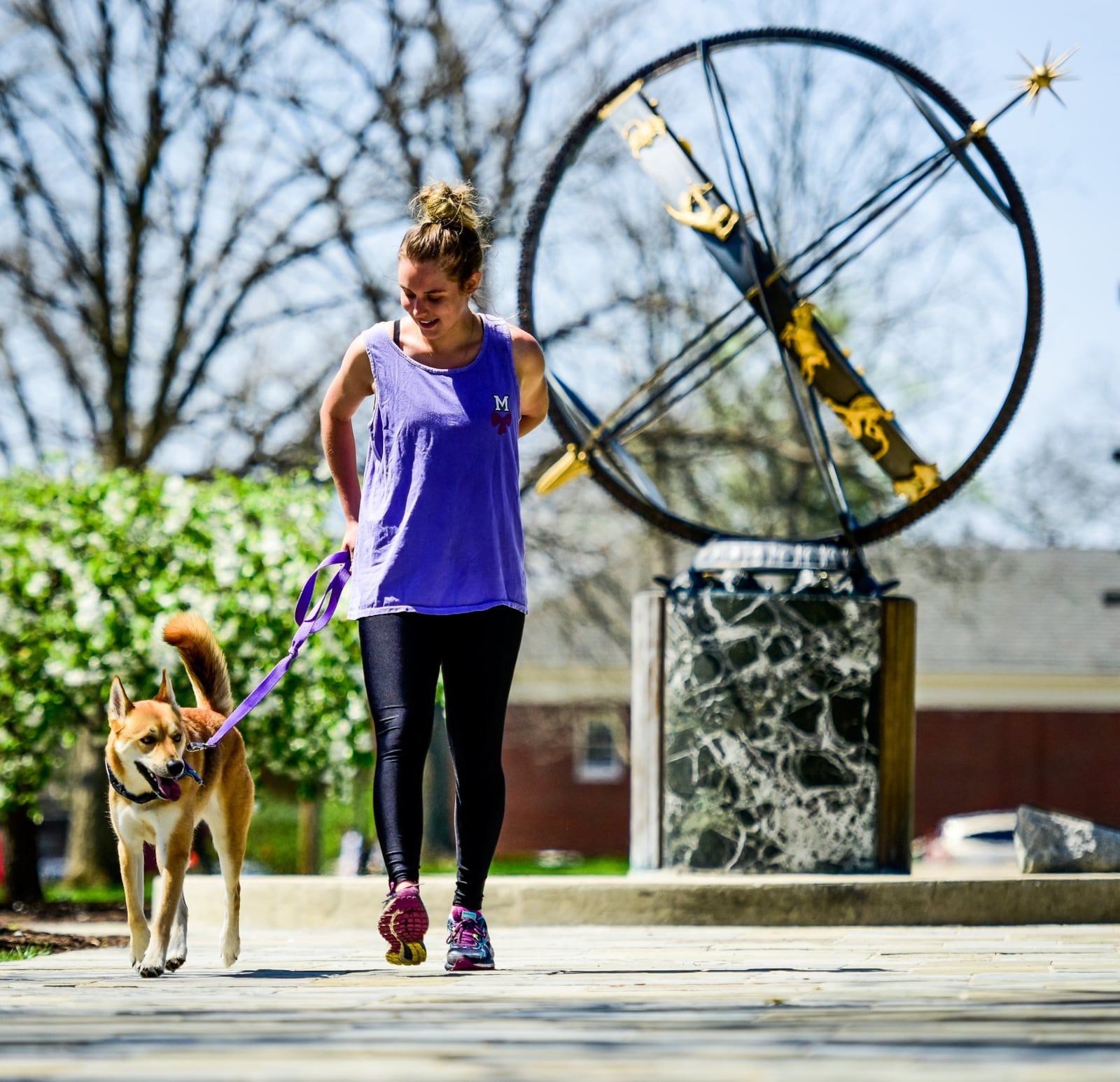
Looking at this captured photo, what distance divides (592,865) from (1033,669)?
42.1ft

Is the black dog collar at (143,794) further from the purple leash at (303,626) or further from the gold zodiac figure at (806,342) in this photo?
the gold zodiac figure at (806,342)

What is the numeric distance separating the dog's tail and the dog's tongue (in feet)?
1.72

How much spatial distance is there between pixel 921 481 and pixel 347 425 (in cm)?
364

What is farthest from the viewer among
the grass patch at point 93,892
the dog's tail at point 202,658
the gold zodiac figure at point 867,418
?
the grass patch at point 93,892

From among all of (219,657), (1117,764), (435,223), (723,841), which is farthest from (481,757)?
(1117,764)

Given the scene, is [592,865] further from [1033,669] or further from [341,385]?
[341,385]

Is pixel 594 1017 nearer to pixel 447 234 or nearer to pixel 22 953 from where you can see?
pixel 447 234

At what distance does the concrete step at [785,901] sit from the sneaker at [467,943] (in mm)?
2177

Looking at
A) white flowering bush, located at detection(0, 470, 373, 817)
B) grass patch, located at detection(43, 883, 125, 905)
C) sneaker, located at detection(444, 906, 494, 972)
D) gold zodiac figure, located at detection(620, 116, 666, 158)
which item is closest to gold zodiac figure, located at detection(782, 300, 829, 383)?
gold zodiac figure, located at detection(620, 116, 666, 158)

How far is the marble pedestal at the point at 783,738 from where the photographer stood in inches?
295

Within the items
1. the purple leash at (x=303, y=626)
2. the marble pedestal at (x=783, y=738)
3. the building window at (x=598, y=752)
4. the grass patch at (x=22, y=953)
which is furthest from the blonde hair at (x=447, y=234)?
the building window at (x=598, y=752)

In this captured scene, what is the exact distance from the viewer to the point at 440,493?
479 cm

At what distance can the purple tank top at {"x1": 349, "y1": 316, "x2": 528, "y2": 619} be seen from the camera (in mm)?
4758

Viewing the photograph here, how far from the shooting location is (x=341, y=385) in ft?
16.7
